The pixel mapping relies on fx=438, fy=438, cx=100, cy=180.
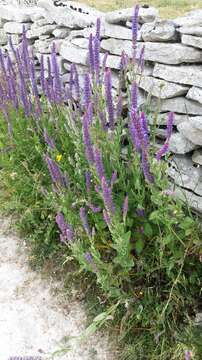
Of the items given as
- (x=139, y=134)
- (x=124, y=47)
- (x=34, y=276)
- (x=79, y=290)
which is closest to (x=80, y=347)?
(x=79, y=290)

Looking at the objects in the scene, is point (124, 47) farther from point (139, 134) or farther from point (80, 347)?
point (80, 347)

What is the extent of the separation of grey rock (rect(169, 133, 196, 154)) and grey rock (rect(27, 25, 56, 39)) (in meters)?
2.35

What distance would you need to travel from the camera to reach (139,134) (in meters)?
2.50

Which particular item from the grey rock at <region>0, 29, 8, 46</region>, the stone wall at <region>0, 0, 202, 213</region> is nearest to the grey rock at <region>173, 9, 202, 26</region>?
the stone wall at <region>0, 0, 202, 213</region>

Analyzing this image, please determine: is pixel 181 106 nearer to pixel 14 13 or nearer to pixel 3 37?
pixel 14 13

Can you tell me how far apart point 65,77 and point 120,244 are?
101 inches

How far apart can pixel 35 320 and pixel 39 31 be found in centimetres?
329

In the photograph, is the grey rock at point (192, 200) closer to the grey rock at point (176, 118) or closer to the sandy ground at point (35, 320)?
the grey rock at point (176, 118)

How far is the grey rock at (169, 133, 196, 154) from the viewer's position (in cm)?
323

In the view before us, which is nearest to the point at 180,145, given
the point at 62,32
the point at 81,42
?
the point at 81,42

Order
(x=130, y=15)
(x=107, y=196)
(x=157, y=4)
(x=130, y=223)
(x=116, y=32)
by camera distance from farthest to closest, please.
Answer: (x=157, y=4) < (x=116, y=32) < (x=130, y=15) < (x=130, y=223) < (x=107, y=196)

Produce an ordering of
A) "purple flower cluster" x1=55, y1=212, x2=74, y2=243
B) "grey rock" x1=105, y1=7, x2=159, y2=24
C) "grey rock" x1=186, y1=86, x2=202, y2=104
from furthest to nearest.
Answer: "grey rock" x1=105, y1=7, x2=159, y2=24, "grey rock" x1=186, y1=86, x2=202, y2=104, "purple flower cluster" x1=55, y1=212, x2=74, y2=243

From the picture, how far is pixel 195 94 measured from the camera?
10.1ft

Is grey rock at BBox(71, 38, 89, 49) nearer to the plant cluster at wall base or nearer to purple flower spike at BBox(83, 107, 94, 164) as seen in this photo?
the plant cluster at wall base
